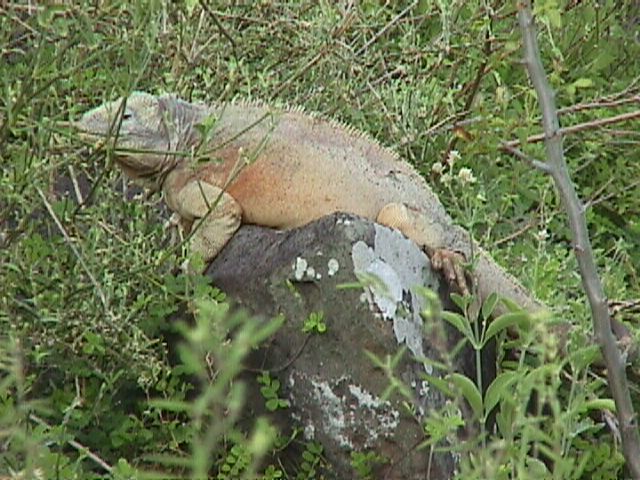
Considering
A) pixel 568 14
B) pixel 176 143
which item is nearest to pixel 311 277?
pixel 176 143

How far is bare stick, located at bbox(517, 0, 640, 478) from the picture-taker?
3510mm

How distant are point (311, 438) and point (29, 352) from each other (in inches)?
35.6

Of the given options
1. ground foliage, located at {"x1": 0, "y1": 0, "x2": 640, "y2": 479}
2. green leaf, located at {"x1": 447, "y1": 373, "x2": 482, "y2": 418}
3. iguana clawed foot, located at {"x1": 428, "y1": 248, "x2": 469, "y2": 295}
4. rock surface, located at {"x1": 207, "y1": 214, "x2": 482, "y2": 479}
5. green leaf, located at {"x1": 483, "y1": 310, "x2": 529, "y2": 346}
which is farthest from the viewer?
iguana clawed foot, located at {"x1": 428, "y1": 248, "x2": 469, "y2": 295}

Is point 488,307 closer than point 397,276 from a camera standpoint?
Yes

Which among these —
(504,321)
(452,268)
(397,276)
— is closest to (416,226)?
(452,268)

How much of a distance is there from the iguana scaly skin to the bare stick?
134 centimetres

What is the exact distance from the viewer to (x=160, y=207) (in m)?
5.77

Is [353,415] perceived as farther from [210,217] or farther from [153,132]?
[153,132]

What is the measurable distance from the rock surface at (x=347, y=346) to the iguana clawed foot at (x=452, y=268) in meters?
0.10

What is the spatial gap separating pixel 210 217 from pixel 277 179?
26 cm

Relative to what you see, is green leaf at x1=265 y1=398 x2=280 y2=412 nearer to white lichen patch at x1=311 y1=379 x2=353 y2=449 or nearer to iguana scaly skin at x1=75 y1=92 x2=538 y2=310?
white lichen patch at x1=311 y1=379 x2=353 y2=449

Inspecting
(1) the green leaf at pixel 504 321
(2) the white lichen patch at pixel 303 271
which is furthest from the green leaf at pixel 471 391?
(2) the white lichen patch at pixel 303 271

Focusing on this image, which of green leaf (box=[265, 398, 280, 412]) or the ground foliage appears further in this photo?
green leaf (box=[265, 398, 280, 412])

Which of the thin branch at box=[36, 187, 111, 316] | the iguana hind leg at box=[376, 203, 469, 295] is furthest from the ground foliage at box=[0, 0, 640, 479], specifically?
the iguana hind leg at box=[376, 203, 469, 295]
